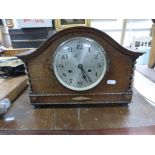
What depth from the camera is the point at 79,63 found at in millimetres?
488

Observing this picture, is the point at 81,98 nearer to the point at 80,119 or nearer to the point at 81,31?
the point at 80,119

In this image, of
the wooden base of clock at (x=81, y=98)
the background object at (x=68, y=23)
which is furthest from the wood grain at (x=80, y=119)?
the background object at (x=68, y=23)

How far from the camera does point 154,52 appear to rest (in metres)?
0.91

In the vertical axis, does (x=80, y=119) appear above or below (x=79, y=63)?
below

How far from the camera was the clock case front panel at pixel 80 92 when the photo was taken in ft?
1.55

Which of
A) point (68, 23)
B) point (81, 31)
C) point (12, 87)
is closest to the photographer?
point (81, 31)

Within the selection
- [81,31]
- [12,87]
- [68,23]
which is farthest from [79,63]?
[68,23]

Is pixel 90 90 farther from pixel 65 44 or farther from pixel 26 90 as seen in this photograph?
pixel 26 90

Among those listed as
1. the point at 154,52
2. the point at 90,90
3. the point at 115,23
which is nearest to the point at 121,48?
the point at 90,90

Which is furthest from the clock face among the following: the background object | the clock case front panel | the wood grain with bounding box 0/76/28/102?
the background object

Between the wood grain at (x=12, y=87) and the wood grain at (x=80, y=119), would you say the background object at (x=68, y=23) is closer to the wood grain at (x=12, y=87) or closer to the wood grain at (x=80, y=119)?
the wood grain at (x=12, y=87)

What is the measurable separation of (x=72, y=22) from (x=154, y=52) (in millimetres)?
936

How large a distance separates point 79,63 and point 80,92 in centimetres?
10

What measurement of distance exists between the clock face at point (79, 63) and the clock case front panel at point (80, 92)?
0.01m
